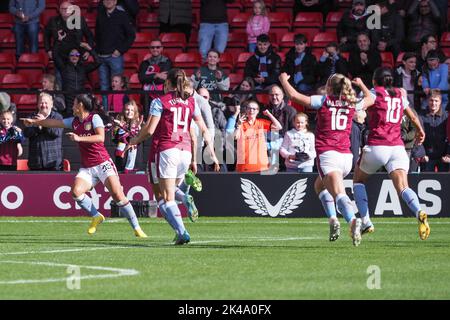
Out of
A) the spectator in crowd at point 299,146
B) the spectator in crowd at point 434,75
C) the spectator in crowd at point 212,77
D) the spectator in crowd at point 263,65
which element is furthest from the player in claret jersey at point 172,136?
the spectator in crowd at point 263,65

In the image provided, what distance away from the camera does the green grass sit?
384 inches

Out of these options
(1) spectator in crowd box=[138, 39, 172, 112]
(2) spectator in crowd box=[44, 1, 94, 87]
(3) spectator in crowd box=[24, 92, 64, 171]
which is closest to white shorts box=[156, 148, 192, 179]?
(3) spectator in crowd box=[24, 92, 64, 171]

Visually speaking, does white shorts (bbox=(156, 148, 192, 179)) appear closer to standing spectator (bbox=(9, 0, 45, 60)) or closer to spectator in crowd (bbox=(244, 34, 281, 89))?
spectator in crowd (bbox=(244, 34, 281, 89))

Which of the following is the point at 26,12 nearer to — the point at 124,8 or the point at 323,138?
the point at 124,8

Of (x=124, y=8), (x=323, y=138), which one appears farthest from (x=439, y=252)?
(x=124, y=8)

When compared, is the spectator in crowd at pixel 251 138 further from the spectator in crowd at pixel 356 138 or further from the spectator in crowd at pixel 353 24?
the spectator in crowd at pixel 353 24

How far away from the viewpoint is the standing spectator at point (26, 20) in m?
25.3

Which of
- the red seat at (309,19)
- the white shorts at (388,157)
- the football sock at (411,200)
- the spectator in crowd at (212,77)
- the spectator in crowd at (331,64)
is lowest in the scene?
the football sock at (411,200)

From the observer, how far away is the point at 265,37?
22.6 m

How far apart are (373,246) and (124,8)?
1302 centimetres

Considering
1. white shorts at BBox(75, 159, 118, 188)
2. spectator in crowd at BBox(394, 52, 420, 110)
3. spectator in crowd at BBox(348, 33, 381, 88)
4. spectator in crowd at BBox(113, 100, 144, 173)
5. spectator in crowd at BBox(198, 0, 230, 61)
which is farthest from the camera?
spectator in crowd at BBox(198, 0, 230, 61)

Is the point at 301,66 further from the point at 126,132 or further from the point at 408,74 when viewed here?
the point at 126,132

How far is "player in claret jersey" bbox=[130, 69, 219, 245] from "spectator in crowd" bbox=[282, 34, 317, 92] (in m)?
8.04

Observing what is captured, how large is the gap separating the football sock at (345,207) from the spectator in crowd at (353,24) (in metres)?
9.50
